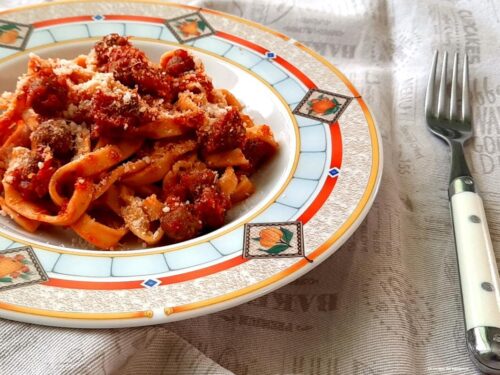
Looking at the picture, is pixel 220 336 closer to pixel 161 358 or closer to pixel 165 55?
pixel 161 358

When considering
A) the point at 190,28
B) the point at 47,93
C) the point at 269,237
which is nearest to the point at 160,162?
the point at 47,93

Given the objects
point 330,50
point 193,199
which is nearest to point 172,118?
point 193,199

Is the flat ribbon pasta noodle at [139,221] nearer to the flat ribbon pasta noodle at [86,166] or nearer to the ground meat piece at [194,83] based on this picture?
the flat ribbon pasta noodle at [86,166]

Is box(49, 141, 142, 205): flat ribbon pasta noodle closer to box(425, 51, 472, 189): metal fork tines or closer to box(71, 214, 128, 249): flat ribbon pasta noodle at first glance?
box(71, 214, 128, 249): flat ribbon pasta noodle

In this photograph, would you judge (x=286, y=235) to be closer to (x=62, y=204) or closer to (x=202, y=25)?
(x=62, y=204)

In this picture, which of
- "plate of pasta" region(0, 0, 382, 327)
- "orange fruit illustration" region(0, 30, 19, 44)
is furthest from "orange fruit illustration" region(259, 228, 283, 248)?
"orange fruit illustration" region(0, 30, 19, 44)

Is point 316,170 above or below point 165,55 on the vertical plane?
below
